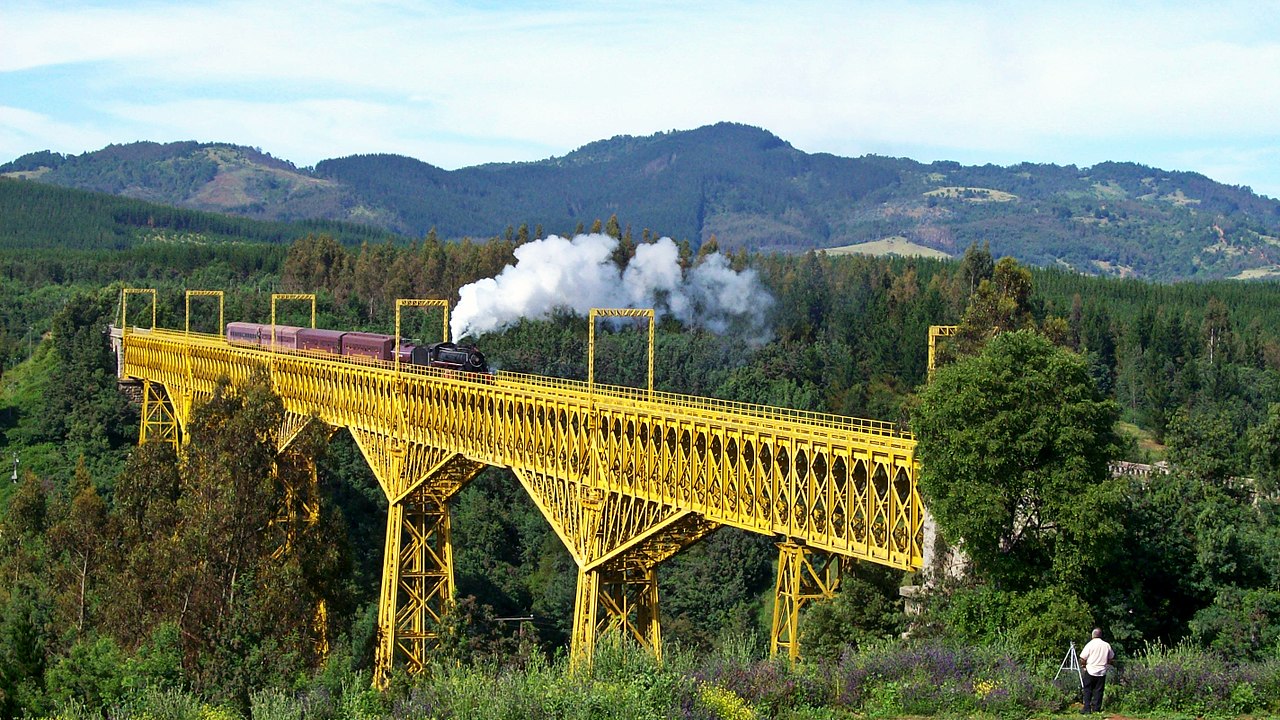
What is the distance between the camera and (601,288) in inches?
3538

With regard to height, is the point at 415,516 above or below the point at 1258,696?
below

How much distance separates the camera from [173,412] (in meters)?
88.8

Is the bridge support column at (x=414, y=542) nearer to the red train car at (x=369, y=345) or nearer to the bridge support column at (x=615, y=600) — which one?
the red train car at (x=369, y=345)

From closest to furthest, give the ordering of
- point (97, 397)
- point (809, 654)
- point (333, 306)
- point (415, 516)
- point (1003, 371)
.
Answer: point (1003, 371) → point (809, 654) → point (415, 516) → point (97, 397) → point (333, 306)

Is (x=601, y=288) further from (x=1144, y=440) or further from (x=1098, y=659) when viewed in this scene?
(x=1098, y=659)

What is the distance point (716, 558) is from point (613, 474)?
141 ft

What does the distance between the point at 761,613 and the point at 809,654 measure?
138ft

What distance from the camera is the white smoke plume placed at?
76.2m

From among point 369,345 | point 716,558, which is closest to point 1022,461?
point 369,345

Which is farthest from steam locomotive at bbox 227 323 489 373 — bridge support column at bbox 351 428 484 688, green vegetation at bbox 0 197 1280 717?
green vegetation at bbox 0 197 1280 717

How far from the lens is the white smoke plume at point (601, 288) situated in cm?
7619

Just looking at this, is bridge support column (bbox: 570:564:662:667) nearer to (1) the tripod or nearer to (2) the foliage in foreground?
(2) the foliage in foreground

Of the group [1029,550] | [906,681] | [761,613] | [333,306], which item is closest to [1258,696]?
[906,681]

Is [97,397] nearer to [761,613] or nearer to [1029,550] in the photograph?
[761,613]
